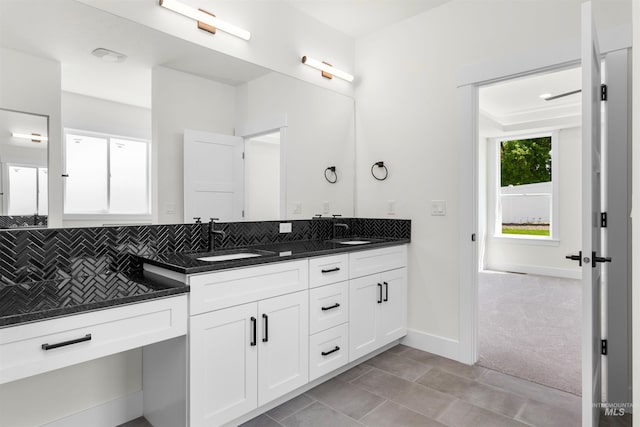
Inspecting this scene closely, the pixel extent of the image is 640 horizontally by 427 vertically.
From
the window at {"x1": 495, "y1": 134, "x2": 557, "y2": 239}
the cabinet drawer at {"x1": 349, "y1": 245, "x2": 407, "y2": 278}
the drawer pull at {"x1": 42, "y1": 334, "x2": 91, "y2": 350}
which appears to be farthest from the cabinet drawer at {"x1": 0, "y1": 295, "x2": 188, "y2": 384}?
the window at {"x1": 495, "y1": 134, "x2": 557, "y2": 239}

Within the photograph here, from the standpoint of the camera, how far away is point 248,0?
252cm

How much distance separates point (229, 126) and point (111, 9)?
85 cm

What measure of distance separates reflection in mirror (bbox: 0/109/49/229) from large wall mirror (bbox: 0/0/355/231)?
0.03 m

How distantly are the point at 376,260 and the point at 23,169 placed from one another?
208cm

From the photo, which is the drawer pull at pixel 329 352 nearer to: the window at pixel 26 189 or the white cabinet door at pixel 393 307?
the white cabinet door at pixel 393 307

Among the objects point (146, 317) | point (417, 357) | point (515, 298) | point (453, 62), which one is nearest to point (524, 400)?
point (417, 357)

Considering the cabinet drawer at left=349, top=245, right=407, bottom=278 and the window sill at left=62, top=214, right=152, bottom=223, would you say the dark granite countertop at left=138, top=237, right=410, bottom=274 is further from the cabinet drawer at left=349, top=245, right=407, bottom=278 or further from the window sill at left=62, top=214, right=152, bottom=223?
the window sill at left=62, top=214, right=152, bottom=223

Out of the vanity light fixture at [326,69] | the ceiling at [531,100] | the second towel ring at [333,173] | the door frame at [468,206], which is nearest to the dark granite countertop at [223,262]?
the door frame at [468,206]

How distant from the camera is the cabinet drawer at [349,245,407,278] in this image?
247cm

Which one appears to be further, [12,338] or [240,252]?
[240,252]

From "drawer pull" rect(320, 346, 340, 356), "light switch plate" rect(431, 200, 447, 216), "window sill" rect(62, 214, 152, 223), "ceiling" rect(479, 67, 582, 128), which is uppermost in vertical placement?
"ceiling" rect(479, 67, 582, 128)

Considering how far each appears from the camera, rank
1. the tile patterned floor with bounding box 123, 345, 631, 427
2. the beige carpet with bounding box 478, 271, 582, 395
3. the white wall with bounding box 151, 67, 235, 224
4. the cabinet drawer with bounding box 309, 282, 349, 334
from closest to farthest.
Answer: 1. the tile patterned floor with bounding box 123, 345, 631, 427
2. the white wall with bounding box 151, 67, 235, 224
3. the cabinet drawer with bounding box 309, 282, 349, 334
4. the beige carpet with bounding box 478, 271, 582, 395

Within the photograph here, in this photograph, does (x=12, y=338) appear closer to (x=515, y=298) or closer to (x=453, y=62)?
(x=453, y=62)

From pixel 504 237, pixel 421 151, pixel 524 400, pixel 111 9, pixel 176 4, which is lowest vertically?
pixel 524 400
